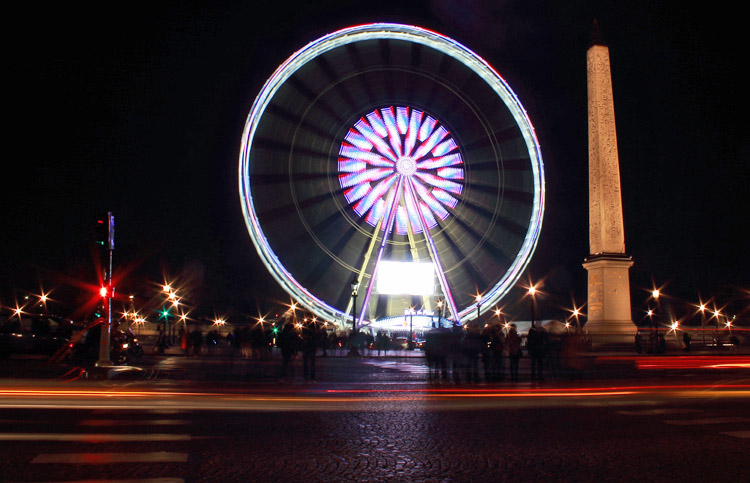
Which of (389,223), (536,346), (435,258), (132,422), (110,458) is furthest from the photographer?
(389,223)

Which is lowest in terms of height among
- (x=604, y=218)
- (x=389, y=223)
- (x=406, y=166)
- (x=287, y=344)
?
(x=287, y=344)

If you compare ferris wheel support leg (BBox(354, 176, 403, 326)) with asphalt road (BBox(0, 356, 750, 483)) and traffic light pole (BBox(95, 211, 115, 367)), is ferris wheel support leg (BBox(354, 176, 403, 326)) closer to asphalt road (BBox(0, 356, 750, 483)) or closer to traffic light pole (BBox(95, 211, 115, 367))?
traffic light pole (BBox(95, 211, 115, 367))

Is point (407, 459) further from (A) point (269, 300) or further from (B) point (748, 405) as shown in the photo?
(A) point (269, 300)

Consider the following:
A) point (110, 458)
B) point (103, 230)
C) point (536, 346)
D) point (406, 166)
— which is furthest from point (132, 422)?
point (406, 166)

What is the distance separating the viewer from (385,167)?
38.5 meters

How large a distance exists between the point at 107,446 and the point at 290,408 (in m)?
3.19

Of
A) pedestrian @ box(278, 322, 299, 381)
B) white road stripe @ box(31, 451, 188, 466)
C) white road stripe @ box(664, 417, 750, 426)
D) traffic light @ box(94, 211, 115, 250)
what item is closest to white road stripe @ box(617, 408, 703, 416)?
white road stripe @ box(664, 417, 750, 426)

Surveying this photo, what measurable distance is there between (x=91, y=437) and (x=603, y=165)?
26469mm

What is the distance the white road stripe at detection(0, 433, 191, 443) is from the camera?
19.7 feet

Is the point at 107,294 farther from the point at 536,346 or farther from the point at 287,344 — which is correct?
the point at 536,346

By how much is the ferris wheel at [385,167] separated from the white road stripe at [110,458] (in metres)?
25.9

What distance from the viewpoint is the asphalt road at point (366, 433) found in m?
4.90

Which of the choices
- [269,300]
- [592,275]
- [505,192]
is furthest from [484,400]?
[269,300]

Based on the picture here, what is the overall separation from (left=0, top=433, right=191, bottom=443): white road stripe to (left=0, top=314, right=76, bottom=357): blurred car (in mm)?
15268
